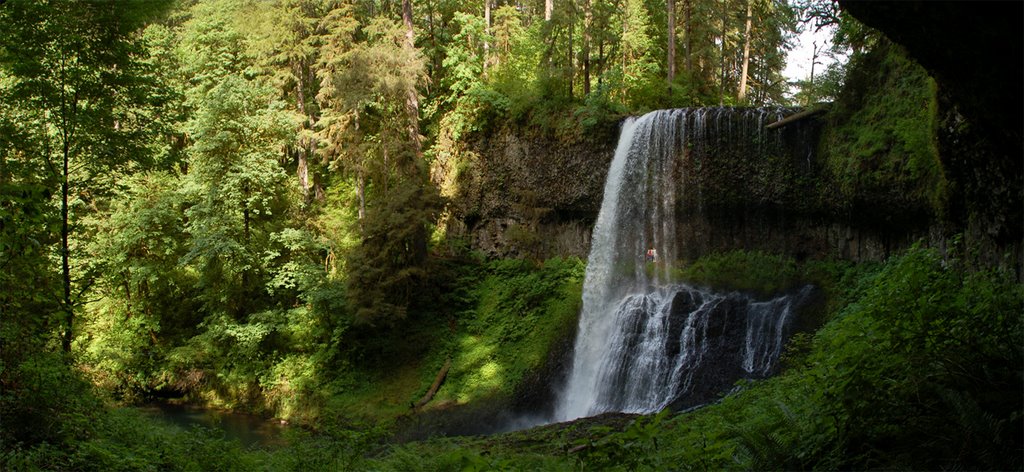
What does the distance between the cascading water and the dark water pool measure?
7.12m

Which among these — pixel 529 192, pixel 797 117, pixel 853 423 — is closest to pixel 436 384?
pixel 529 192

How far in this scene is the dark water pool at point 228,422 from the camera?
624 inches

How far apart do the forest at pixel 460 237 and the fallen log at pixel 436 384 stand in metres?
0.10

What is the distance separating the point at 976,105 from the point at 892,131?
32.9 feet

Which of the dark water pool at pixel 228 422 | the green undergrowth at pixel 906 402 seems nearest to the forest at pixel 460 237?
the green undergrowth at pixel 906 402

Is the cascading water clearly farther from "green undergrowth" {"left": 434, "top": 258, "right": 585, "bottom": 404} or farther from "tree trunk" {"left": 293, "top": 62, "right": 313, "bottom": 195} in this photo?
"tree trunk" {"left": 293, "top": 62, "right": 313, "bottom": 195}

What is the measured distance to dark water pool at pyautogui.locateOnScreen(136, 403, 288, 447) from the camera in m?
15.9

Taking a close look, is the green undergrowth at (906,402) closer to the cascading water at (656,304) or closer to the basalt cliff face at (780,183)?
the basalt cliff face at (780,183)

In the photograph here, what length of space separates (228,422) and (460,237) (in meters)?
8.80

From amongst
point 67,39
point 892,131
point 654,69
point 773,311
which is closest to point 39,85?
point 67,39

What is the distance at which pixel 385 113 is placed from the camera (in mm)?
21609

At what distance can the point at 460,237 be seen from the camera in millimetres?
22000

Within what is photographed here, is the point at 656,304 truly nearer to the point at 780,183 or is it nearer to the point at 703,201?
the point at 703,201

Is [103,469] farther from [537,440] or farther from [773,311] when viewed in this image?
[773,311]
